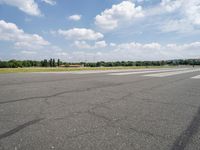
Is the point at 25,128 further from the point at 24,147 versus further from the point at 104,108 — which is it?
the point at 104,108

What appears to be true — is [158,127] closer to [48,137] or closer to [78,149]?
[78,149]

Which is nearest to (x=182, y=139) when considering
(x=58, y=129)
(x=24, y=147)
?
(x=58, y=129)

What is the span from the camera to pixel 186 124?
13.2ft

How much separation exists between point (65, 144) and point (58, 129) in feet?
2.38

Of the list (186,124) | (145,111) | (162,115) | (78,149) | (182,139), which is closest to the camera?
(78,149)

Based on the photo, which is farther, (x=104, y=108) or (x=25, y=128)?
(x=104, y=108)

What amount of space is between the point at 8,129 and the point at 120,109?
3.19 metres

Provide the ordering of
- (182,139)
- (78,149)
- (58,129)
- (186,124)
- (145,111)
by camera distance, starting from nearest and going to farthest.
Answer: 1. (78,149)
2. (182,139)
3. (58,129)
4. (186,124)
5. (145,111)

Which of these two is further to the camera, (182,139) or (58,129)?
(58,129)

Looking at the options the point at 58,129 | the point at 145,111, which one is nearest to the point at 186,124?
the point at 145,111

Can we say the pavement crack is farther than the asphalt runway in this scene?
Yes

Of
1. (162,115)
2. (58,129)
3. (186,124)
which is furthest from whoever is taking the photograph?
(162,115)

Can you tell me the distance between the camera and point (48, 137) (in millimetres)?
3215

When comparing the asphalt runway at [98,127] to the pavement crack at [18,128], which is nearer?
the asphalt runway at [98,127]
